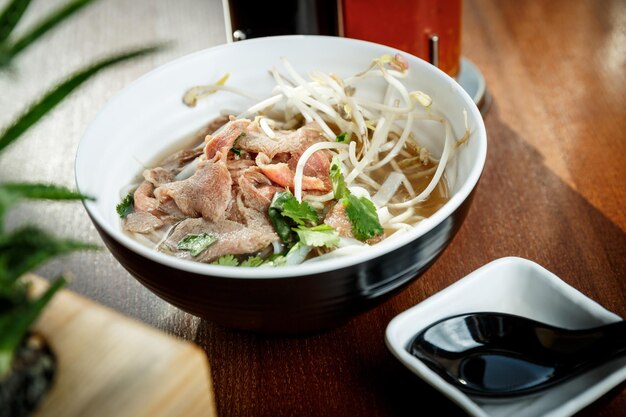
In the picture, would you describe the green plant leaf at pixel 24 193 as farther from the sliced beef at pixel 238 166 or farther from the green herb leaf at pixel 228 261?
the sliced beef at pixel 238 166

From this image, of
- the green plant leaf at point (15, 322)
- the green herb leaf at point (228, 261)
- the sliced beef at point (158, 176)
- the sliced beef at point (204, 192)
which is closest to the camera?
the green plant leaf at point (15, 322)

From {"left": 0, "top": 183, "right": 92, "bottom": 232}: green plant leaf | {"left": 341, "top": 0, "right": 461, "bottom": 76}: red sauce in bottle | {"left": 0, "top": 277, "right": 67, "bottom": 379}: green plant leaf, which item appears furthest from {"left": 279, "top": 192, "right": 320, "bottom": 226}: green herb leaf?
{"left": 341, "top": 0, "right": 461, "bottom": 76}: red sauce in bottle

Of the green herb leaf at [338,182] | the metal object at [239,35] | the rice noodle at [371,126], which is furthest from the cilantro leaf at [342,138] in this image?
the metal object at [239,35]

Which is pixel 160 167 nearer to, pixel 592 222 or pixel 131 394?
pixel 131 394

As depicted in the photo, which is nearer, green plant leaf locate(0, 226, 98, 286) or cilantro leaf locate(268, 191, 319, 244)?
green plant leaf locate(0, 226, 98, 286)

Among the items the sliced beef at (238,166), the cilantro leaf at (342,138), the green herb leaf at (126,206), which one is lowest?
the green herb leaf at (126,206)

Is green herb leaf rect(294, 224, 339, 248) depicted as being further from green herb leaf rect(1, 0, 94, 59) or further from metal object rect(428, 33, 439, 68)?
metal object rect(428, 33, 439, 68)

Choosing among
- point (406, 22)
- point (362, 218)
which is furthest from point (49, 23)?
point (406, 22)
